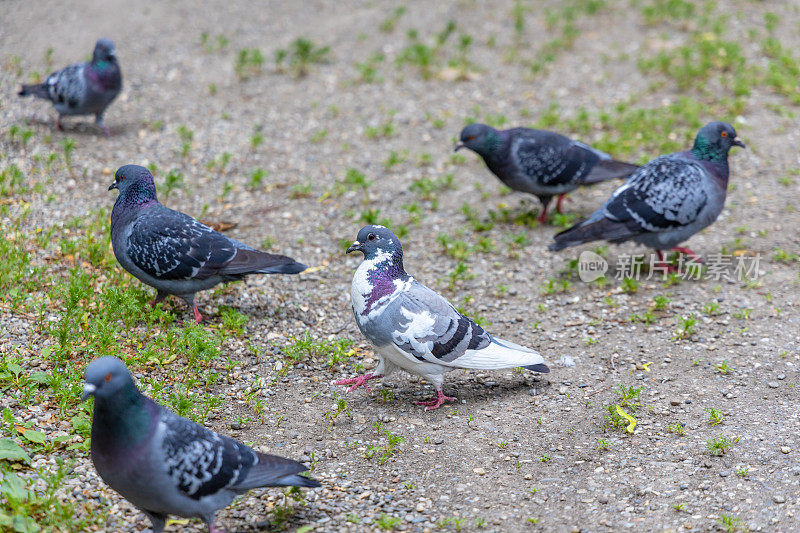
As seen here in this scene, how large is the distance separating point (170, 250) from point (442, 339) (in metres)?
2.12

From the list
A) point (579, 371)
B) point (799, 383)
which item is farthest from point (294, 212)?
point (799, 383)

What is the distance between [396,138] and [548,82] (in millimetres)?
2501

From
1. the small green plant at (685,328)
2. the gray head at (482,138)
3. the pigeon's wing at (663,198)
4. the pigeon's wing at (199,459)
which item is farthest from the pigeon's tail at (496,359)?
the gray head at (482,138)

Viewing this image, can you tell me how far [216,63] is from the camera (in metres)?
11.1

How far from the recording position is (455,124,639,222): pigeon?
25.0 feet

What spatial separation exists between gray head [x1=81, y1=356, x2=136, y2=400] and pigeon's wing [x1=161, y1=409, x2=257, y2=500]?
0.32 meters

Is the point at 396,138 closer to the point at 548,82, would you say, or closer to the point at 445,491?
the point at 548,82

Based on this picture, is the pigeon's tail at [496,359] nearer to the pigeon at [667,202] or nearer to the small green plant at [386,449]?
the small green plant at [386,449]

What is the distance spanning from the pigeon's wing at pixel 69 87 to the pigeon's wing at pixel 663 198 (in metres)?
5.70

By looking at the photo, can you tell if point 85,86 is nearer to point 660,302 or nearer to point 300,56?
point 300,56

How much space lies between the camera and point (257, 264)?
600 centimetres

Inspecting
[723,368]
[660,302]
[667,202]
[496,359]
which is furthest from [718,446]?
[667,202]

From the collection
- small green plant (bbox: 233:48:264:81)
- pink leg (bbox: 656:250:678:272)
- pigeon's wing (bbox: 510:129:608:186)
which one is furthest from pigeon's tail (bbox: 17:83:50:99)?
pink leg (bbox: 656:250:678:272)

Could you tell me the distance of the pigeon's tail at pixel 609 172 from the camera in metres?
7.74
